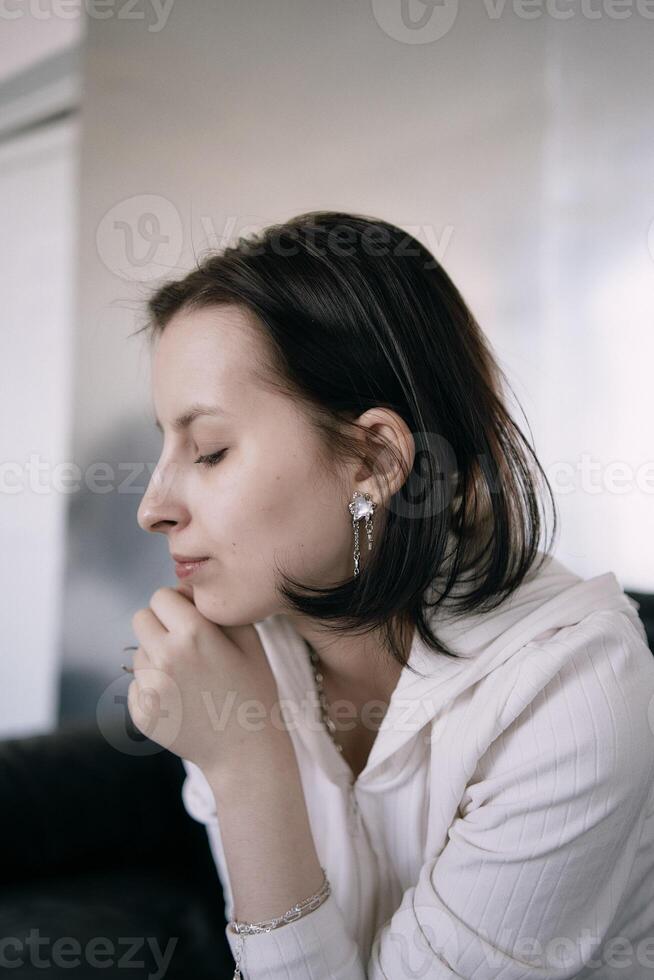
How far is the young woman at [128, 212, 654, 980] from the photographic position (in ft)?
2.55

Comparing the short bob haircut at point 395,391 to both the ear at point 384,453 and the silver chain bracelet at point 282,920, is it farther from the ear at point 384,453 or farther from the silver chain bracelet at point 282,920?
the silver chain bracelet at point 282,920

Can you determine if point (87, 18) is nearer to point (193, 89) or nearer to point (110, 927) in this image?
point (193, 89)

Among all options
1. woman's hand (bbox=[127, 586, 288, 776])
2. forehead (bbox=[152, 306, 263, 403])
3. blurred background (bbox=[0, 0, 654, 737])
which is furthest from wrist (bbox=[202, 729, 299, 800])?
blurred background (bbox=[0, 0, 654, 737])

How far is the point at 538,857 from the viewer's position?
30.0 inches

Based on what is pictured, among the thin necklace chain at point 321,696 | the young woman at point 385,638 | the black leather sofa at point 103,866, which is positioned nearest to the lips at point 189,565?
the young woman at point 385,638

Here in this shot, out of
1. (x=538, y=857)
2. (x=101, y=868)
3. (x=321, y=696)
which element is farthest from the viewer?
(x=101, y=868)

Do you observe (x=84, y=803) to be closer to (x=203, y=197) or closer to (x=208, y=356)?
(x=208, y=356)

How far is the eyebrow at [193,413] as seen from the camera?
872 millimetres

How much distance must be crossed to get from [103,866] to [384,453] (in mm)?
844

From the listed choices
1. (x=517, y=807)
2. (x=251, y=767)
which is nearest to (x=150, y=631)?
(x=251, y=767)

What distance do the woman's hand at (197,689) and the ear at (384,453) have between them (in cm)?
25

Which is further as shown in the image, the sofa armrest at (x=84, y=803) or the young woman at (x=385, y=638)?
the sofa armrest at (x=84, y=803)

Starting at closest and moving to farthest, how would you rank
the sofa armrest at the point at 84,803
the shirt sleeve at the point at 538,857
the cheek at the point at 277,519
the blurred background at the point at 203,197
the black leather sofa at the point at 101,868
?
1. the shirt sleeve at the point at 538,857
2. the cheek at the point at 277,519
3. the black leather sofa at the point at 101,868
4. the sofa armrest at the point at 84,803
5. the blurred background at the point at 203,197

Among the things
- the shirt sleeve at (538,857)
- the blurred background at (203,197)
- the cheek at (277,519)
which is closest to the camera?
the shirt sleeve at (538,857)
